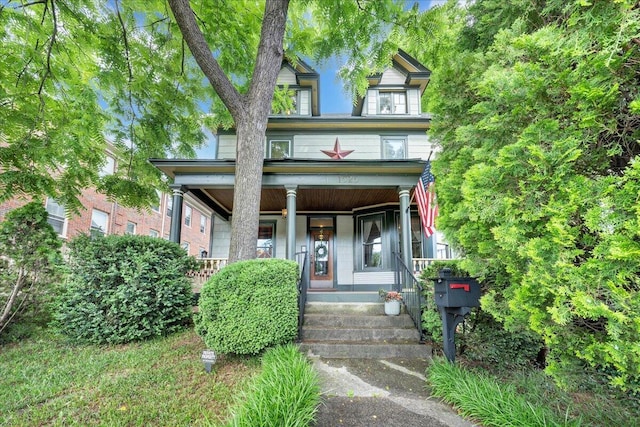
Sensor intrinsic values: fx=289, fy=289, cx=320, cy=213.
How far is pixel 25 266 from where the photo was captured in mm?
4516

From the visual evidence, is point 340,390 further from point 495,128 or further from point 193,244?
point 193,244

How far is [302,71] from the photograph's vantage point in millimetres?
9695

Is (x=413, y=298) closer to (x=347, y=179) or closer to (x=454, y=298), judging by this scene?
(x=454, y=298)

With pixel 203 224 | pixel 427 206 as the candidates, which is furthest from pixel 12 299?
pixel 203 224

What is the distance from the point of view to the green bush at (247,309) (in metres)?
3.60

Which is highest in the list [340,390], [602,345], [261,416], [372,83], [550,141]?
[372,83]

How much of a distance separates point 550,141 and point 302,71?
9.11 m

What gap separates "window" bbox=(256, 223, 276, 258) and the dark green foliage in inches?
212

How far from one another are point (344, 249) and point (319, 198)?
207 cm

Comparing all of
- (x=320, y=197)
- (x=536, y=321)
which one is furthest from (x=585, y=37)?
(x=320, y=197)

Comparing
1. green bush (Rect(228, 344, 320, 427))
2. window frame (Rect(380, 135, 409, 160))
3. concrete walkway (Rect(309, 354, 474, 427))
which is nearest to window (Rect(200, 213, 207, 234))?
window frame (Rect(380, 135, 409, 160))

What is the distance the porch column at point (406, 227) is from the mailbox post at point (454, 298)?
2.95 m

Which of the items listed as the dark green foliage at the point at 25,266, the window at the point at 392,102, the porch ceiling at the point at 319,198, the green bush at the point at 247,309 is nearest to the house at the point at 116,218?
the porch ceiling at the point at 319,198

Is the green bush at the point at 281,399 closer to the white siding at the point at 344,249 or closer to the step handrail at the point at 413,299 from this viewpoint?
the step handrail at the point at 413,299
